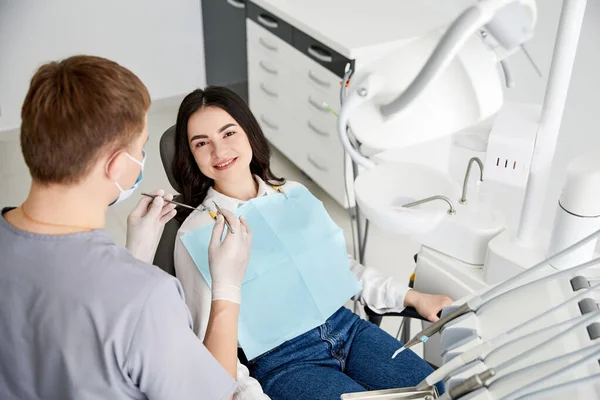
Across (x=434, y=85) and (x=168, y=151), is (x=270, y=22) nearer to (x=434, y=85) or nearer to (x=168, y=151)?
(x=168, y=151)

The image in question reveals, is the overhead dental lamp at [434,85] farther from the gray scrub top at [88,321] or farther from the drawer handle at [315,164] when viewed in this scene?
the drawer handle at [315,164]

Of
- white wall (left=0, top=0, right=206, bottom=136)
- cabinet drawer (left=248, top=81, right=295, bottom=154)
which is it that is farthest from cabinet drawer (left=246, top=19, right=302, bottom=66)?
white wall (left=0, top=0, right=206, bottom=136)

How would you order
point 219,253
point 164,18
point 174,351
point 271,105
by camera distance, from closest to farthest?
1. point 174,351
2. point 219,253
3. point 271,105
4. point 164,18

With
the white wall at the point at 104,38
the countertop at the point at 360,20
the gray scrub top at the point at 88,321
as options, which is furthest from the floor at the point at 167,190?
the gray scrub top at the point at 88,321

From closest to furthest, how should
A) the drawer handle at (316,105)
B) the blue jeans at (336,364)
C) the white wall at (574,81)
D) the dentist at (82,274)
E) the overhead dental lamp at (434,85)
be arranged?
1. the overhead dental lamp at (434,85)
2. the dentist at (82,274)
3. the blue jeans at (336,364)
4. the white wall at (574,81)
5. the drawer handle at (316,105)

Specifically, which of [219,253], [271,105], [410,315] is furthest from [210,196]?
[271,105]

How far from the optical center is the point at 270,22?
293cm

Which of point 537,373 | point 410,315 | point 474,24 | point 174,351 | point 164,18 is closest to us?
point 474,24

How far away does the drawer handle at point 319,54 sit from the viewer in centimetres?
254

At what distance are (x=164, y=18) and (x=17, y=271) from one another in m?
3.10

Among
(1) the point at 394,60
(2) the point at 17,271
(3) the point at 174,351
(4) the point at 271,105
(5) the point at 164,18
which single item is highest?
(1) the point at 394,60

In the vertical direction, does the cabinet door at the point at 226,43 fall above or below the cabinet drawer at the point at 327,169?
above

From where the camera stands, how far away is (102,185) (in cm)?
96

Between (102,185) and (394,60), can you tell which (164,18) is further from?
(394,60)
